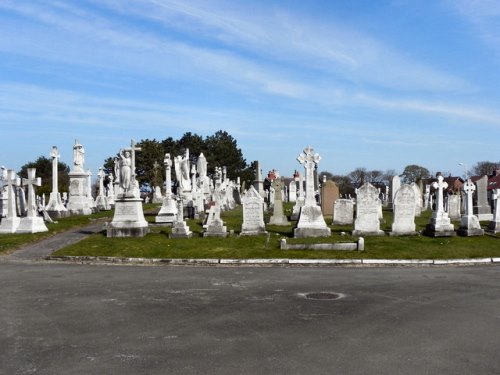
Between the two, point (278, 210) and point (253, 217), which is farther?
point (278, 210)

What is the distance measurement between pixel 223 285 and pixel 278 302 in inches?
90.3

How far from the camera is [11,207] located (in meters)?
22.5

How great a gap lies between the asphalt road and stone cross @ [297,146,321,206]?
293 inches

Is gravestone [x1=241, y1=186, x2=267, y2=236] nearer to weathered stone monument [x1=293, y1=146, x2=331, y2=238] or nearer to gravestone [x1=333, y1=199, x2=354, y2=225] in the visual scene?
weathered stone monument [x1=293, y1=146, x2=331, y2=238]

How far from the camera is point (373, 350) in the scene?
6707 mm

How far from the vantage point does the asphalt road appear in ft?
20.4

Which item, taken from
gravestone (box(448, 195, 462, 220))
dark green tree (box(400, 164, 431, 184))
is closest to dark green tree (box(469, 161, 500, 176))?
dark green tree (box(400, 164, 431, 184))

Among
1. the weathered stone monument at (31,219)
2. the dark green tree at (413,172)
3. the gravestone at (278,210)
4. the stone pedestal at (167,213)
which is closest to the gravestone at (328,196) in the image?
the gravestone at (278,210)

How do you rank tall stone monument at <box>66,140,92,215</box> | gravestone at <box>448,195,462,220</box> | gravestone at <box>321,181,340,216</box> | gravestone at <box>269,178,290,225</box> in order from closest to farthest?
gravestone at <box>269,178,290,225</box>, gravestone at <box>448,195,462,220</box>, gravestone at <box>321,181,340,216</box>, tall stone monument at <box>66,140,92,215</box>

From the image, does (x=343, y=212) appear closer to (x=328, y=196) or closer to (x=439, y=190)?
(x=439, y=190)

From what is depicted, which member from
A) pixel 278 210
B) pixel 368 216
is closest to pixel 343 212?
pixel 278 210

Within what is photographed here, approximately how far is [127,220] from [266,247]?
21.5ft

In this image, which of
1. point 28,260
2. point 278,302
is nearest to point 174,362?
point 278,302

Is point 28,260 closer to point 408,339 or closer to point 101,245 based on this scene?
point 101,245
